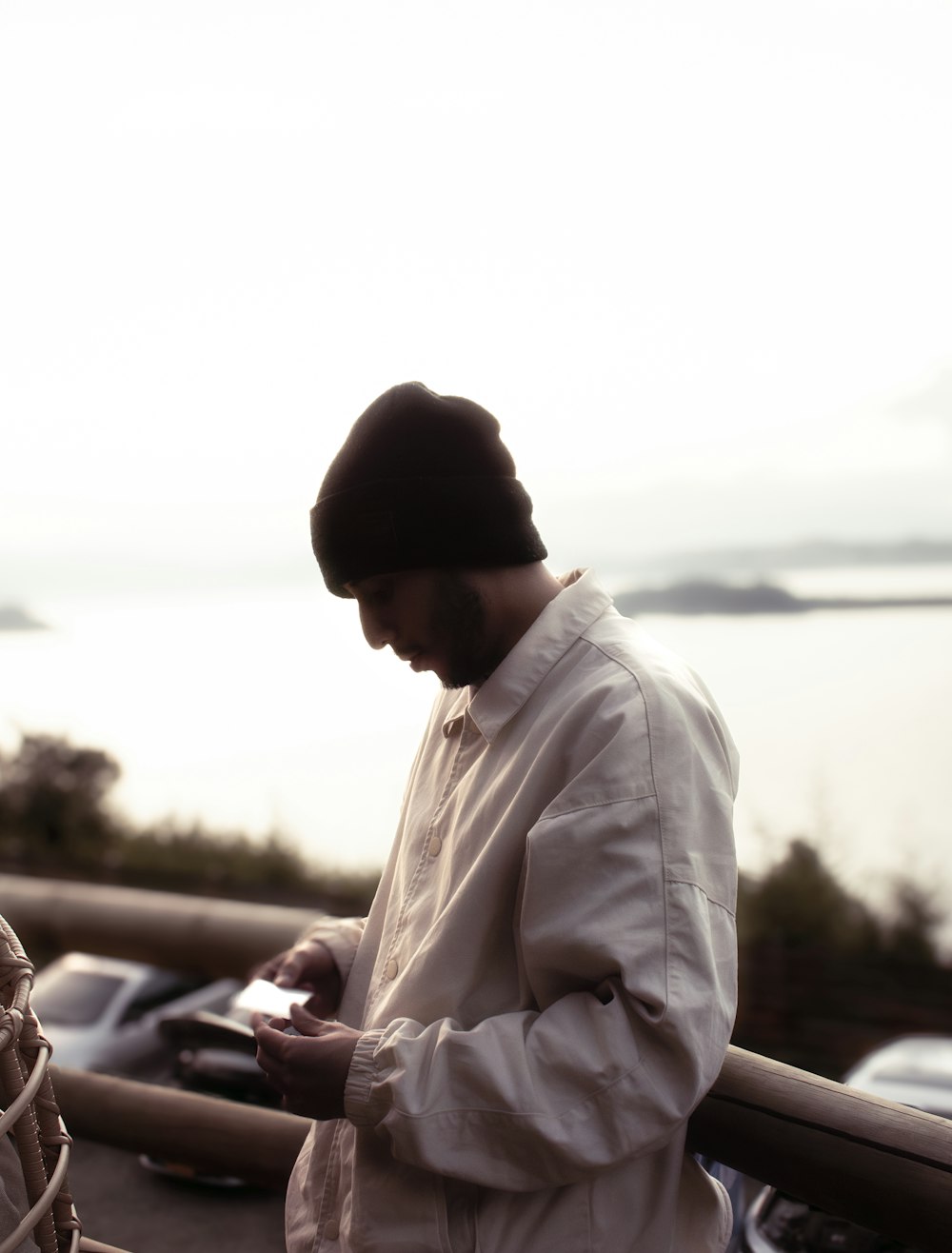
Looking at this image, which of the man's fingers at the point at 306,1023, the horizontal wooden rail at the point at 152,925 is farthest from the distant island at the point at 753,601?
the man's fingers at the point at 306,1023

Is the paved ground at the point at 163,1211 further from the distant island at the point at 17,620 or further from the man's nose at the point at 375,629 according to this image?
the distant island at the point at 17,620

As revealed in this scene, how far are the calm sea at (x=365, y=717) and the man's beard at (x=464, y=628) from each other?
380 cm

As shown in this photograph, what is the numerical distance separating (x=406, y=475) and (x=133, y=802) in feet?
27.1

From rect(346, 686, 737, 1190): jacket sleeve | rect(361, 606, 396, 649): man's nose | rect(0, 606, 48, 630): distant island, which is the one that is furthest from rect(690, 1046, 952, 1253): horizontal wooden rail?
rect(0, 606, 48, 630): distant island

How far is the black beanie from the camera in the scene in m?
1.40

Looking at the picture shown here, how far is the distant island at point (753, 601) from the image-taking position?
18.9ft

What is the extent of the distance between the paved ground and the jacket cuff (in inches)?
66.2

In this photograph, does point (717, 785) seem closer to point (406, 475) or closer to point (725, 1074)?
point (725, 1074)

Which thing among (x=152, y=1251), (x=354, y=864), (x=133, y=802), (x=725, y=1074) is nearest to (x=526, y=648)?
(x=725, y=1074)

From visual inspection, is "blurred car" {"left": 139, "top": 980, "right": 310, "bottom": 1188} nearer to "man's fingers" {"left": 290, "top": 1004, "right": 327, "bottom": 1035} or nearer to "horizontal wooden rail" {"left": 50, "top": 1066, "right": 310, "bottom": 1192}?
"horizontal wooden rail" {"left": 50, "top": 1066, "right": 310, "bottom": 1192}

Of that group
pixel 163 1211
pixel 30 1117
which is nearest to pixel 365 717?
pixel 163 1211

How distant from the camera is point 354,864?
791 cm

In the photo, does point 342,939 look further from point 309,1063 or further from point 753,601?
point 753,601

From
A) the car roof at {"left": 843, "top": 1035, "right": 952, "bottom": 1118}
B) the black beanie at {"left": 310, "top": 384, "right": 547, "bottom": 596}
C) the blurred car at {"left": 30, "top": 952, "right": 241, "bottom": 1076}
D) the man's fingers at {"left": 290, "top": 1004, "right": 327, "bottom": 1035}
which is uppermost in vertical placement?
the black beanie at {"left": 310, "top": 384, "right": 547, "bottom": 596}
